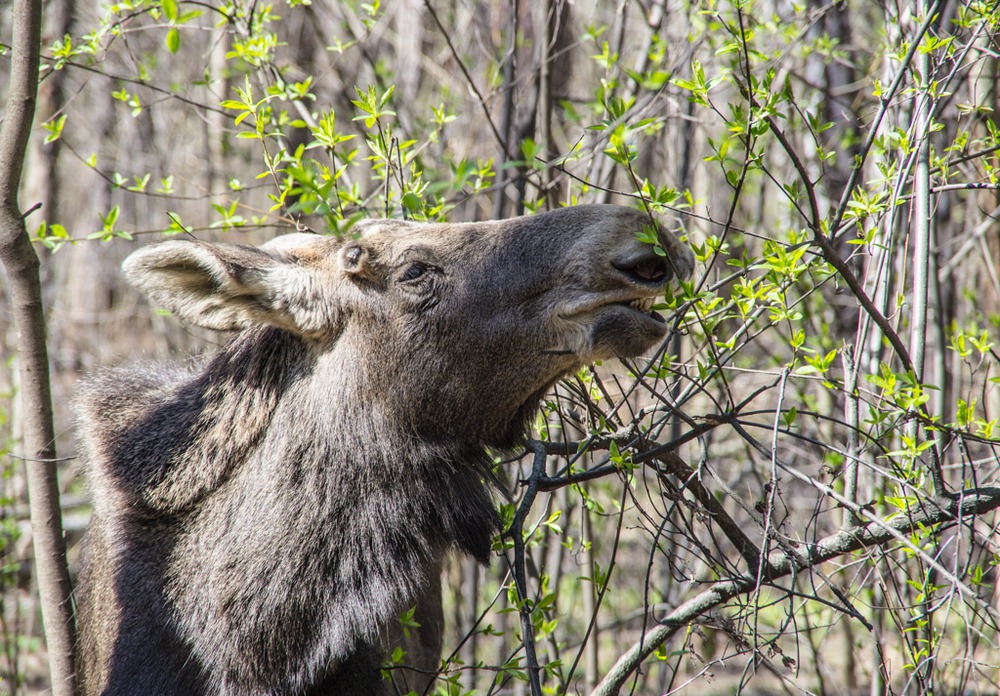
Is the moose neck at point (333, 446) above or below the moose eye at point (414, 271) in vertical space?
below

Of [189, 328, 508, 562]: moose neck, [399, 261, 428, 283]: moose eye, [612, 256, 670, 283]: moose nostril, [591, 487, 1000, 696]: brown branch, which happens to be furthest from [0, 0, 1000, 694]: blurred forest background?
[399, 261, 428, 283]: moose eye

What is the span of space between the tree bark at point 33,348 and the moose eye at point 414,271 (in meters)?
1.45

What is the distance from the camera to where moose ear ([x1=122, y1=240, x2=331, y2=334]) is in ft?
10.9

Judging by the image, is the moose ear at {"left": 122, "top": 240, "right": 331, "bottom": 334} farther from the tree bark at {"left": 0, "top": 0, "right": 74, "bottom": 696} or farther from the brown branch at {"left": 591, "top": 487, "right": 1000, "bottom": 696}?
the brown branch at {"left": 591, "top": 487, "right": 1000, "bottom": 696}

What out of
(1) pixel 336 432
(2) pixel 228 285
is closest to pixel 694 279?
(1) pixel 336 432

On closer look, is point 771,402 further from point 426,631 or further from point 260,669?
point 260,669

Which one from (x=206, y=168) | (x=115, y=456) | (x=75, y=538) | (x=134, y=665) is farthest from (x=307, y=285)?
(x=206, y=168)

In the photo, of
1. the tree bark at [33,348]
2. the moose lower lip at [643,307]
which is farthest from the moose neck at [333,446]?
the moose lower lip at [643,307]

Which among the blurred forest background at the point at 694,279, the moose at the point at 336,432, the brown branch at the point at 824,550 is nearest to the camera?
the brown branch at the point at 824,550

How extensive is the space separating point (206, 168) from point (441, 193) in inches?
176

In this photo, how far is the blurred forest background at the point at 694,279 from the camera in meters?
3.13

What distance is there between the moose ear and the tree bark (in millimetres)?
515

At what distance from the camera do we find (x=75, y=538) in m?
8.32

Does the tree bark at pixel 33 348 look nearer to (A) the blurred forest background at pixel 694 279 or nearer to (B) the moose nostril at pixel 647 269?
(A) the blurred forest background at pixel 694 279
